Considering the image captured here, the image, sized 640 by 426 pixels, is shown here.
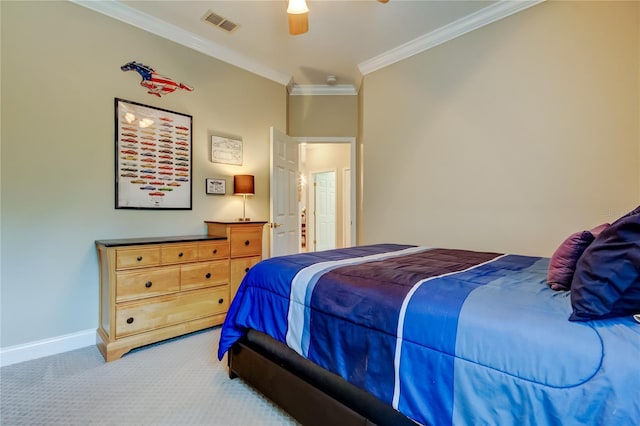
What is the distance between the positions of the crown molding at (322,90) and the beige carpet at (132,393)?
Answer: 3489 millimetres

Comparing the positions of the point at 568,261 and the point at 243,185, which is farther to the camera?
the point at 243,185

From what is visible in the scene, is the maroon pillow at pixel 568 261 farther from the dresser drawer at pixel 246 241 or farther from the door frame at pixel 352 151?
the door frame at pixel 352 151

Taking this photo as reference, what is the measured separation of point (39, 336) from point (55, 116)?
1679 mm

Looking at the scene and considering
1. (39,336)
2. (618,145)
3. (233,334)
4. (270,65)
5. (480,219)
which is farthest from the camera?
(270,65)

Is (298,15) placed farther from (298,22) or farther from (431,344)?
(431,344)

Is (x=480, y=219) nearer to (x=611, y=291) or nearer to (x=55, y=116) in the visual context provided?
(x=611, y=291)

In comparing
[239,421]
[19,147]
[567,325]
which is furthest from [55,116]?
[567,325]

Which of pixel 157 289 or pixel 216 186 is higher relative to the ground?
pixel 216 186

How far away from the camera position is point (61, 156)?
2.34m

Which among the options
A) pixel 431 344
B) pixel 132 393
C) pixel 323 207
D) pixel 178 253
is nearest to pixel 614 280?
pixel 431 344

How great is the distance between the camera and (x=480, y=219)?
9.14ft

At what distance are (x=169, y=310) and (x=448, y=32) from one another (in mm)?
3633

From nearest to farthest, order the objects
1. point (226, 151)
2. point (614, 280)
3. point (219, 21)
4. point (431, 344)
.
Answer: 1. point (614, 280)
2. point (431, 344)
3. point (219, 21)
4. point (226, 151)

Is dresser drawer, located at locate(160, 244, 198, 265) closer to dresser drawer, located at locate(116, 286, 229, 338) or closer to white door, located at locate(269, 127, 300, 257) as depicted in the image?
dresser drawer, located at locate(116, 286, 229, 338)
